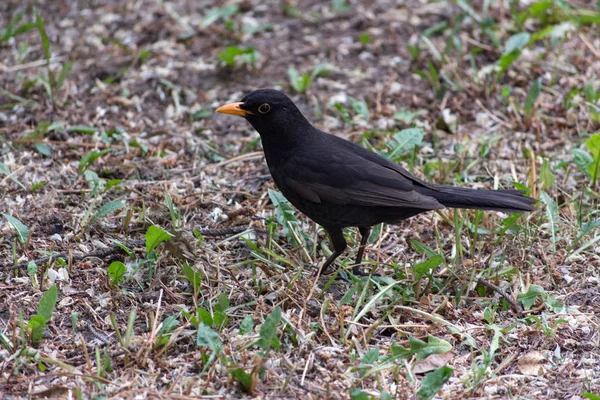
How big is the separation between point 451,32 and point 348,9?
3.82ft

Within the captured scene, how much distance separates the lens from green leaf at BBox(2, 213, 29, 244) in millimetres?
4945

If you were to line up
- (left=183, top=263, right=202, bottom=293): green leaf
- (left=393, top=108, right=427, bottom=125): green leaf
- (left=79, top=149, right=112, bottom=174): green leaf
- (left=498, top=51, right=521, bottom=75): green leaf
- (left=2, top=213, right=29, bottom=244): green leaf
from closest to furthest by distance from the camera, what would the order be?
(left=183, top=263, right=202, bottom=293): green leaf
(left=2, top=213, right=29, bottom=244): green leaf
(left=79, top=149, right=112, bottom=174): green leaf
(left=393, top=108, right=427, bottom=125): green leaf
(left=498, top=51, right=521, bottom=75): green leaf

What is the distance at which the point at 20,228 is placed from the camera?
4988mm

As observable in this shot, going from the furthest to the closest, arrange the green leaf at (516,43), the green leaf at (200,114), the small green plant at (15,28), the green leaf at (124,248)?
the small green plant at (15,28) → the green leaf at (516,43) → the green leaf at (200,114) → the green leaf at (124,248)

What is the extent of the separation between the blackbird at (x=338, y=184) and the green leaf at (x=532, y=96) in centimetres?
186

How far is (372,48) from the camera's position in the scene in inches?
303

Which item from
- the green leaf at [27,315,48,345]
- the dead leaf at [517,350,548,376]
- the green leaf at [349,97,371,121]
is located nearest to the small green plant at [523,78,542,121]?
the green leaf at [349,97,371,121]

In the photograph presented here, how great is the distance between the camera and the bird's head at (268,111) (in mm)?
5254

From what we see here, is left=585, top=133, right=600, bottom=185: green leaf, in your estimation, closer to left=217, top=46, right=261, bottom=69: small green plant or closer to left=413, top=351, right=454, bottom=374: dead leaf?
left=413, top=351, right=454, bottom=374: dead leaf

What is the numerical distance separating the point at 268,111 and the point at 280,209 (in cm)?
67

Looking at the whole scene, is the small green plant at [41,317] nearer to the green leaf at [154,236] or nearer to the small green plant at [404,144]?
the green leaf at [154,236]

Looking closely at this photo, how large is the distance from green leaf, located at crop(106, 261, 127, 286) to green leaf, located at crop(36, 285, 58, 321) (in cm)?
47

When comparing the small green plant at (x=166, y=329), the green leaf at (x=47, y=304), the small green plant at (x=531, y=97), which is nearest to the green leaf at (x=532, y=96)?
the small green plant at (x=531, y=97)

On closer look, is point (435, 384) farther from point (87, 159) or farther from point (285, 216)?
point (87, 159)
